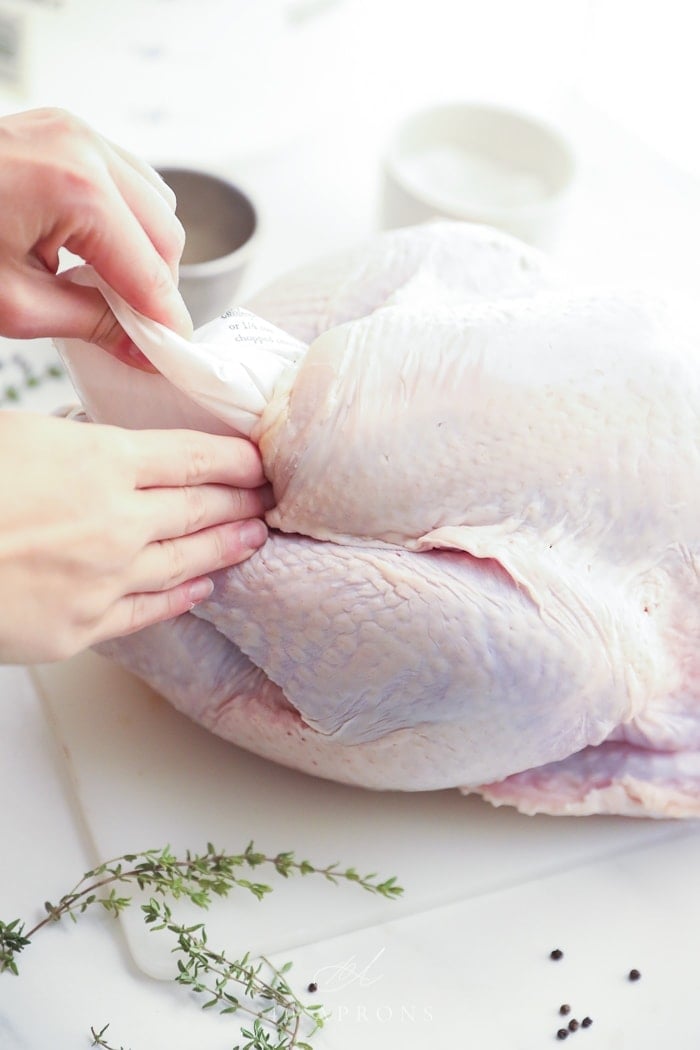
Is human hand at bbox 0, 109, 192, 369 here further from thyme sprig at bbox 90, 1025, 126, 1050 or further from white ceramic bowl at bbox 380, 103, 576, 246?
white ceramic bowl at bbox 380, 103, 576, 246

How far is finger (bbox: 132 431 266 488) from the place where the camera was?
0.90m

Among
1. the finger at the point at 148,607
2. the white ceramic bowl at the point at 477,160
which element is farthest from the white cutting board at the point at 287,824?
the white ceramic bowl at the point at 477,160

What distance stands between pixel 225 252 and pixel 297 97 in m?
0.63

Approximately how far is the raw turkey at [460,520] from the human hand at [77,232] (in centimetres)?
5

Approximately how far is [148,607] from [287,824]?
1.00ft

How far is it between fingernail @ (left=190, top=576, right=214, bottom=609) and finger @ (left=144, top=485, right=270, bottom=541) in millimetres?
49

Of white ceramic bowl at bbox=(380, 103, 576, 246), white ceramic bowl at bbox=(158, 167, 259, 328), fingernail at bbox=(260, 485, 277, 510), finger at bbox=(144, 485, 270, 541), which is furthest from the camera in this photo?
white ceramic bowl at bbox=(380, 103, 576, 246)

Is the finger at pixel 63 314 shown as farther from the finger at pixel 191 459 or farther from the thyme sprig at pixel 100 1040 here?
the thyme sprig at pixel 100 1040

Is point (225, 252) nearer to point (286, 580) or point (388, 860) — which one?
point (286, 580)

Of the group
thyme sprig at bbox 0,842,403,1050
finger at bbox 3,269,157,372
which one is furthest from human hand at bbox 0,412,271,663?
thyme sprig at bbox 0,842,403,1050

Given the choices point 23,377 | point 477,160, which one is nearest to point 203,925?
point 23,377

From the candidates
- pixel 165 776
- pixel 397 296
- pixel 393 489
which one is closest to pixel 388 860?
pixel 165 776

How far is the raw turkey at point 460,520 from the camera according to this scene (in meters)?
0.96

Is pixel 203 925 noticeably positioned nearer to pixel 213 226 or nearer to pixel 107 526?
pixel 107 526
